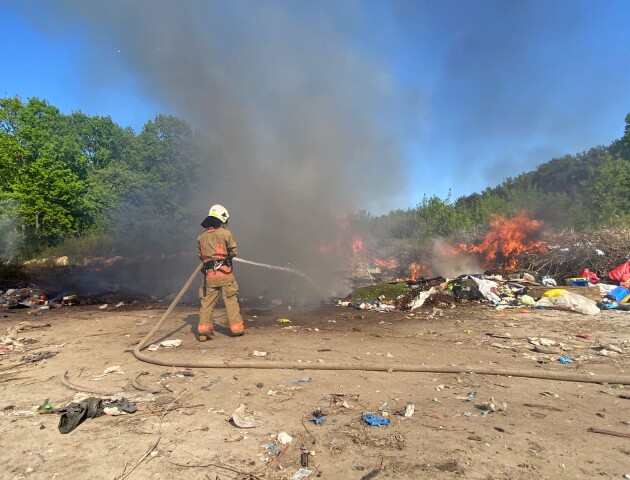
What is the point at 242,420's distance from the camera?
2992mm

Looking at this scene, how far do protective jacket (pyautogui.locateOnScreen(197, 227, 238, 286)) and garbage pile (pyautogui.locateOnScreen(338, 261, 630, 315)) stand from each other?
394 cm

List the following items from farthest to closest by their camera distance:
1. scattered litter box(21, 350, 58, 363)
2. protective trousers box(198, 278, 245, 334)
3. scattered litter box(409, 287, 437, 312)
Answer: scattered litter box(409, 287, 437, 312), protective trousers box(198, 278, 245, 334), scattered litter box(21, 350, 58, 363)

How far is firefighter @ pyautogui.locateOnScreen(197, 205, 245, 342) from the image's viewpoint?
591cm

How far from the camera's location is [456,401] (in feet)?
11.2

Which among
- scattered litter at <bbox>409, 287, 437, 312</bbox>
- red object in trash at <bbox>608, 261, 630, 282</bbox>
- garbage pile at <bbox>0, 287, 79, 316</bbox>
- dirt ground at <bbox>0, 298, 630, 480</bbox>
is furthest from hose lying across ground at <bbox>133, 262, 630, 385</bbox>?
red object in trash at <bbox>608, 261, 630, 282</bbox>

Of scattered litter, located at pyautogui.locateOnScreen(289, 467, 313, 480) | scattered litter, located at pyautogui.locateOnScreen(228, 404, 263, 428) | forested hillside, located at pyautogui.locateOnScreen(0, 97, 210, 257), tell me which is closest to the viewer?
scattered litter, located at pyautogui.locateOnScreen(289, 467, 313, 480)

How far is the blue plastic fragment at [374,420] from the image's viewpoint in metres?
2.95

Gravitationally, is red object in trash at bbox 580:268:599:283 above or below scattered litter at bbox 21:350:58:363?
above

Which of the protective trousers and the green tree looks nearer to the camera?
the protective trousers

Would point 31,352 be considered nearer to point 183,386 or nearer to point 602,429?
point 183,386

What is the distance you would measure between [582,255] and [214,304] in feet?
33.5

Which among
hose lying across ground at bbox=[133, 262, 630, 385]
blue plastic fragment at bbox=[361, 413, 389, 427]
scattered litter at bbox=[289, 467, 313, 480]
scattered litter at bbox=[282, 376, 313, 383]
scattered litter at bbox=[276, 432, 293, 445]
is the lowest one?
scattered litter at bbox=[289, 467, 313, 480]

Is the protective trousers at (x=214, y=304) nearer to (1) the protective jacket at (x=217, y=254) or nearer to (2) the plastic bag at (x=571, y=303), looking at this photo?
(1) the protective jacket at (x=217, y=254)

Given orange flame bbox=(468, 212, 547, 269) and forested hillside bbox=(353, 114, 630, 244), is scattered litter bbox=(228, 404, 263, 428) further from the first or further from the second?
forested hillside bbox=(353, 114, 630, 244)
